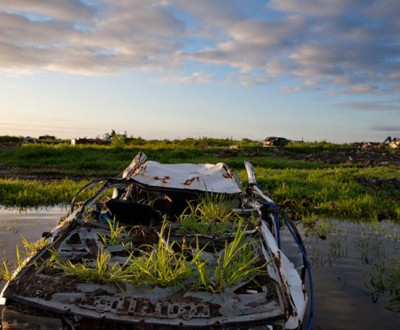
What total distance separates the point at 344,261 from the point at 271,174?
803 centimetres

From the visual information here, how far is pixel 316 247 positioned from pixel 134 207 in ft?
10.1

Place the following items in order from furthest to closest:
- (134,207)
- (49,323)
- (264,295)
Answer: (134,207) < (264,295) < (49,323)

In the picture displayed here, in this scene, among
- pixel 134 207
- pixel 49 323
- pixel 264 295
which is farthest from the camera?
pixel 134 207

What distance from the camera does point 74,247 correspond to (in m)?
3.36

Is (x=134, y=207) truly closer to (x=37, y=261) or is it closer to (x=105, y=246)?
(x=105, y=246)

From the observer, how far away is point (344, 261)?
18.1 ft

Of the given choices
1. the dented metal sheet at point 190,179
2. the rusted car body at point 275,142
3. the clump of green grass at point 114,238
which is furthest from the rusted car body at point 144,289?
the rusted car body at point 275,142

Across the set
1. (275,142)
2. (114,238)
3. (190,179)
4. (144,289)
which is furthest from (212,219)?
(275,142)

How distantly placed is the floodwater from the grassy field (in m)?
0.97

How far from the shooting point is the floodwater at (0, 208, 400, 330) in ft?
13.0

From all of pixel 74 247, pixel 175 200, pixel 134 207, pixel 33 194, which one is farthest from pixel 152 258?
pixel 33 194

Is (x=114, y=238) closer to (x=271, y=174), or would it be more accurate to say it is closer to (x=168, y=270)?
(x=168, y=270)

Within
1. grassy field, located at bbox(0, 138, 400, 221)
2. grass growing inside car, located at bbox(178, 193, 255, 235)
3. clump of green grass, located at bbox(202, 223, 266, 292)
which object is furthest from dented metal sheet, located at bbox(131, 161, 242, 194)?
grassy field, located at bbox(0, 138, 400, 221)

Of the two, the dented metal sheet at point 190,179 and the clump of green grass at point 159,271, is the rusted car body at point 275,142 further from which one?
the clump of green grass at point 159,271
